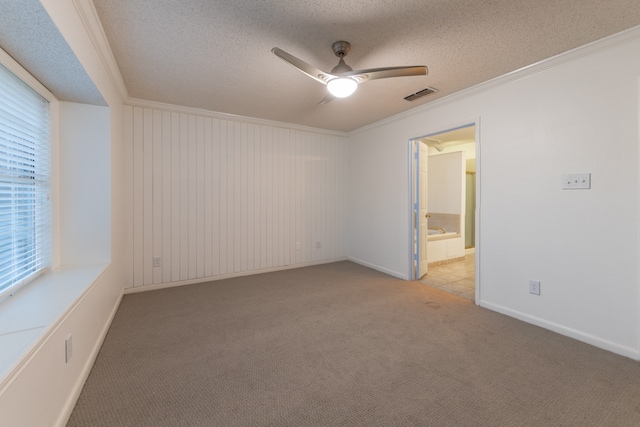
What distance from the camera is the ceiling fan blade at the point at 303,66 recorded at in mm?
1626

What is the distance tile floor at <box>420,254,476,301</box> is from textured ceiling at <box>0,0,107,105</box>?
421 centimetres

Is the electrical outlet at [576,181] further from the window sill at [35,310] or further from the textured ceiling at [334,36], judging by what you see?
the window sill at [35,310]

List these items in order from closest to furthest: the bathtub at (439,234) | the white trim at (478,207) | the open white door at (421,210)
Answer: the white trim at (478,207) < the open white door at (421,210) < the bathtub at (439,234)

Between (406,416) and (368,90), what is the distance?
2982mm

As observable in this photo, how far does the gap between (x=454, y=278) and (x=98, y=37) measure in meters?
4.85

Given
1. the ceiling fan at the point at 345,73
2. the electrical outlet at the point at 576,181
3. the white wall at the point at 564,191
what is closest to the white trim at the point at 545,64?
the white wall at the point at 564,191

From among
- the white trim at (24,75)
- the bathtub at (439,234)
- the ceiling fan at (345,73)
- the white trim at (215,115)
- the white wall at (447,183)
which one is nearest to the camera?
the white trim at (24,75)

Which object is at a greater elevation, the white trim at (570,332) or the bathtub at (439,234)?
the bathtub at (439,234)

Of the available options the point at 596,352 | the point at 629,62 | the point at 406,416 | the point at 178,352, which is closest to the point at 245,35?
the point at 178,352

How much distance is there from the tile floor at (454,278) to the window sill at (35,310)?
3.69 metres

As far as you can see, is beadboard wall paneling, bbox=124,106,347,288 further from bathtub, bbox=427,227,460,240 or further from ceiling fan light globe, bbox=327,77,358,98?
ceiling fan light globe, bbox=327,77,358,98

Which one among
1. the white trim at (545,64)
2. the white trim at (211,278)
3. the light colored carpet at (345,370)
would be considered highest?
the white trim at (545,64)

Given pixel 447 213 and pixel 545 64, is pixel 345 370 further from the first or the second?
pixel 447 213

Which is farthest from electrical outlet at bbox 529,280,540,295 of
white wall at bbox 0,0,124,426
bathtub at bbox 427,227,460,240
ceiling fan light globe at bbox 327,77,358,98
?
white wall at bbox 0,0,124,426
